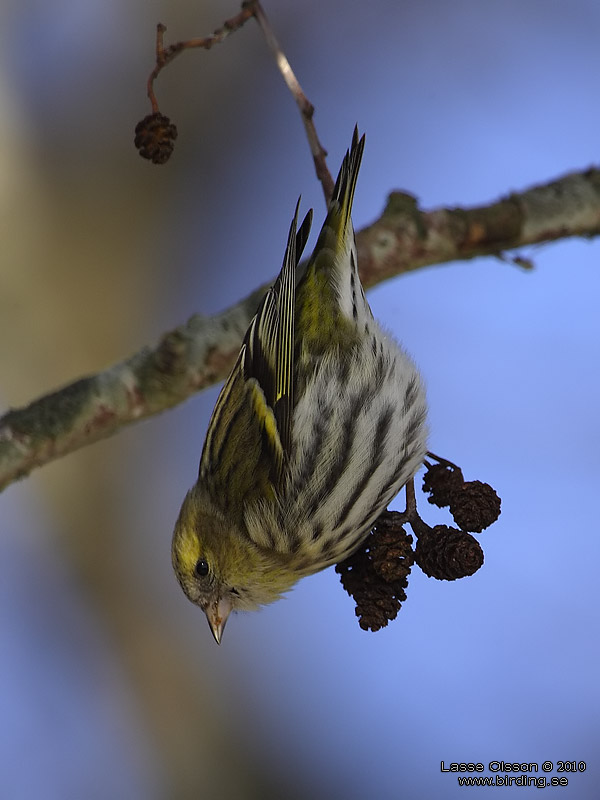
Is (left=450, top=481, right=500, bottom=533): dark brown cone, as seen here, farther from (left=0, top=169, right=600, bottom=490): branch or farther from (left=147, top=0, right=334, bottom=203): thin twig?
(left=147, top=0, right=334, bottom=203): thin twig

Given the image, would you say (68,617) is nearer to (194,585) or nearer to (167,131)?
(194,585)

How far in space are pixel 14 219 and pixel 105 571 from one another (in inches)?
51.9

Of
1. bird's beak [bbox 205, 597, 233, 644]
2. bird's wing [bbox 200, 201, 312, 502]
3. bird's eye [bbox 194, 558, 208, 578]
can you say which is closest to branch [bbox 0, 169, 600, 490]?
bird's wing [bbox 200, 201, 312, 502]

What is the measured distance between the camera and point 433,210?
7.82 feet

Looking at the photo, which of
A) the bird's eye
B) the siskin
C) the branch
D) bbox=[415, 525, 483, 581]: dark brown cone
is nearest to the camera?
bbox=[415, 525, 483, 581]: dark brown cone

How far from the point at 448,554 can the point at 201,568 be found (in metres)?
0.81

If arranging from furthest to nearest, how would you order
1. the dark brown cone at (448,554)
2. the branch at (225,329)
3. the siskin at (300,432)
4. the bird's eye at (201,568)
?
the bird's eye at (201,568) → the siskin at (300,432) → the branch at (225,329) → the dark brown cone at (448,554)

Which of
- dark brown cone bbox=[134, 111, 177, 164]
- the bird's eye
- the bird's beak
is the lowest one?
the bird's beak

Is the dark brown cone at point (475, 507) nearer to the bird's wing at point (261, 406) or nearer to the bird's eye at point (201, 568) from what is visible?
the bird's wing at point (261, 406)

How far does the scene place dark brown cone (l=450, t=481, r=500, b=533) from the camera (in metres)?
1.82

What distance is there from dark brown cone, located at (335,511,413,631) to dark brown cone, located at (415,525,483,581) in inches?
1.7

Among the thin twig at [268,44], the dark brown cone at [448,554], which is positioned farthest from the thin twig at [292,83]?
the dark brown cone at [448,554]

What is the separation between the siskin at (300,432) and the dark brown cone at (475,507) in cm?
32

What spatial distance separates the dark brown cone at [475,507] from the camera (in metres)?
1.82
